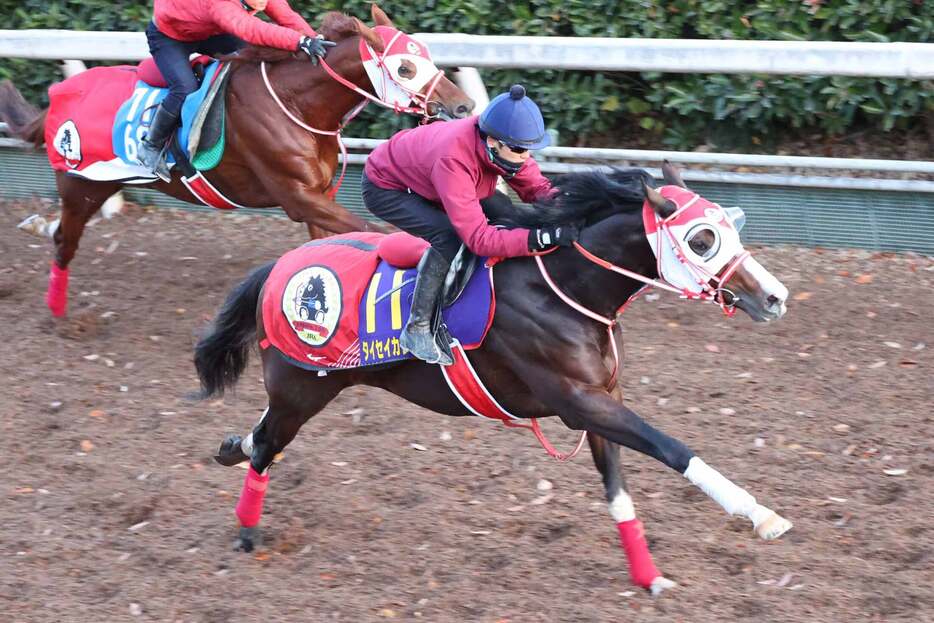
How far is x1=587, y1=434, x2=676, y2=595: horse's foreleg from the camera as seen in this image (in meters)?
4.60

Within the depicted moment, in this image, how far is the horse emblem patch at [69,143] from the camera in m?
7.42

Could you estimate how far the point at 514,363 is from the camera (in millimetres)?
4590

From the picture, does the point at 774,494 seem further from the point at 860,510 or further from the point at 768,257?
the point at 768,257

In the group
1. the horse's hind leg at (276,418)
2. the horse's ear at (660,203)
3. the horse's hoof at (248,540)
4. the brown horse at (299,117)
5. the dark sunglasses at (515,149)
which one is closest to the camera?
the horse's ear at (660,203)

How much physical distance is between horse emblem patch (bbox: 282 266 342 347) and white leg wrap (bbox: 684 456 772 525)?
1624 mm

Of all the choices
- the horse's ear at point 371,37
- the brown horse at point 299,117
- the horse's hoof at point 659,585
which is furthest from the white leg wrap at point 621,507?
the horse's ear at point 371,37

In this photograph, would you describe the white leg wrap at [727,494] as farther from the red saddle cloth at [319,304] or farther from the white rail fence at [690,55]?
the white rail fence at [690,55]

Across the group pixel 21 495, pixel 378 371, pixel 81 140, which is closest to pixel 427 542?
pixel 378 371

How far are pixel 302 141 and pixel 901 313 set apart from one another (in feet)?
11.8

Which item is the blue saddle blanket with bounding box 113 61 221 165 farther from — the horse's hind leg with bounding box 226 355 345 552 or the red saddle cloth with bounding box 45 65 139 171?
the horse's hind leg with bounding box 226 355 345 552

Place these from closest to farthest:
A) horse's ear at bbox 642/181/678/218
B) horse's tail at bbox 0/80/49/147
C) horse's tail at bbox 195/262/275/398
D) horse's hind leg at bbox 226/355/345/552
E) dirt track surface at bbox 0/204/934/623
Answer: horse's ear at bbox 642/181/678/218, dirt track surface at bbox 0/204/934/623, horse's hind leg at bbox 226/355/345/552, horse's tail at bbox 195/262/275/398, horse's tail at bbox 0/80/49/147

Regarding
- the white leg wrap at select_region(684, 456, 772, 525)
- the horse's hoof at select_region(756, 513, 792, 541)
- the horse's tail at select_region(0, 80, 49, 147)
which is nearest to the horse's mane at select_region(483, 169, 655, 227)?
the white leg wrap at select_region(684, 456, 772, 525)

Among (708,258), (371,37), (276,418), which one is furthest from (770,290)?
(371,37)

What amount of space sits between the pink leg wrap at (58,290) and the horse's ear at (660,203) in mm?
4773
